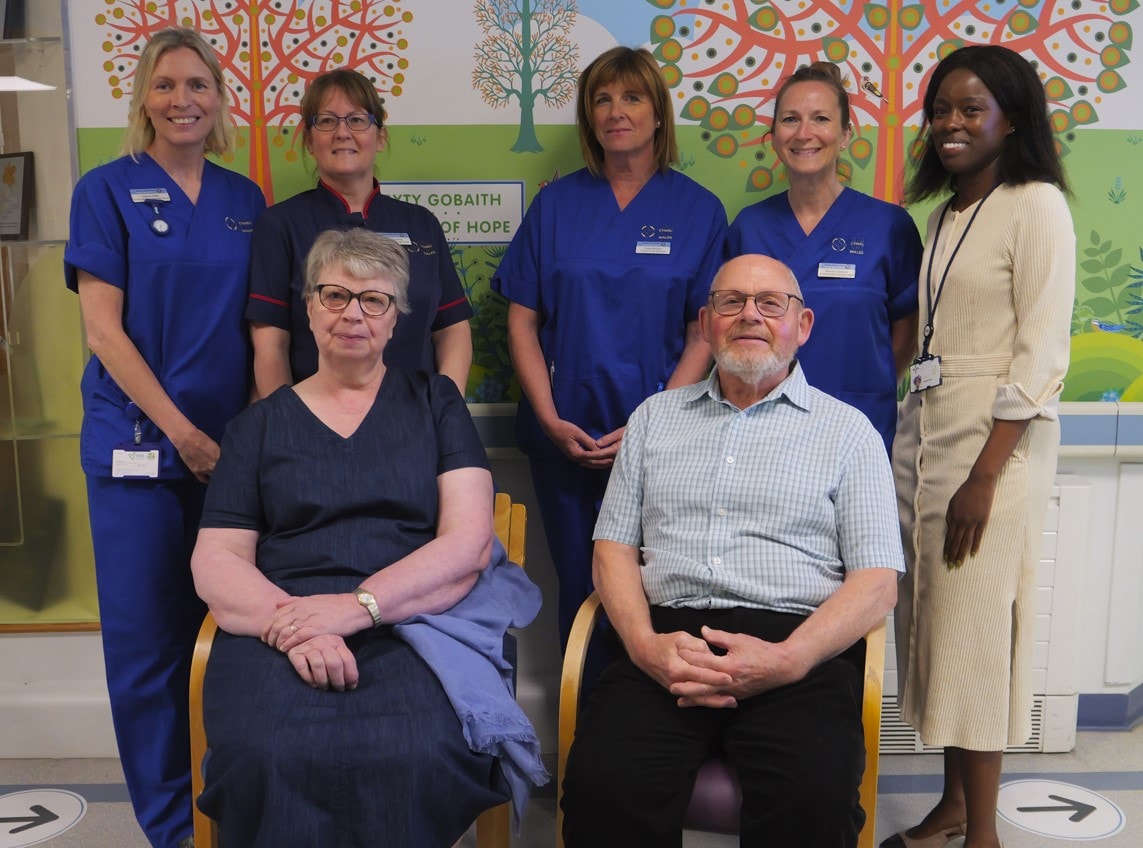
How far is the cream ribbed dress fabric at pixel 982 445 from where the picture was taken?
1980 millimetres

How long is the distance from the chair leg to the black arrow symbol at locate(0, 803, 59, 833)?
4.24ft

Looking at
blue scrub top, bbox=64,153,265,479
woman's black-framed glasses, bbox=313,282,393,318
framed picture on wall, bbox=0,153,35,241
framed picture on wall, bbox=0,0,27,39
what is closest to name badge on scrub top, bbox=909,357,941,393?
woman's black-framed glasses, bbox=313,282,393,318

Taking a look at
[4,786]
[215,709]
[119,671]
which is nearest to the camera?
[215,709]

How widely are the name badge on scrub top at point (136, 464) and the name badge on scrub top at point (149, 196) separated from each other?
56 centimetres

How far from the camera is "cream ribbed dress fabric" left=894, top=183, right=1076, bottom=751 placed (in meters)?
1.98

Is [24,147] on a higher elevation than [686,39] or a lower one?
lower

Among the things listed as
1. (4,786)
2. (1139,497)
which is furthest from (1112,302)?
(4,786)

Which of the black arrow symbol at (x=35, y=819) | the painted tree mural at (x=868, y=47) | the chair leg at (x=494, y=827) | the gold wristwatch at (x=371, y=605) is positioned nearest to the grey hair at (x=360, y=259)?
the gold wristwatch at (x=371, y=605)

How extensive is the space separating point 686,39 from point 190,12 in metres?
1.34

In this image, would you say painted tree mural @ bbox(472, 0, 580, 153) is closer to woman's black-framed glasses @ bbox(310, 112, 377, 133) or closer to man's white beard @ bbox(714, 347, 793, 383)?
woman's black-framed glasses @ bbox(310, 112, 377, 133)

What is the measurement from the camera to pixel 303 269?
A: 2258mm

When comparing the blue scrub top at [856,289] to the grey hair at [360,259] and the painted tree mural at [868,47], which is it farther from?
the grey hair at [360,259]

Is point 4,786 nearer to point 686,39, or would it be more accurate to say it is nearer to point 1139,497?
point 686,39

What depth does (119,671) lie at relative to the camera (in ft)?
7.38
